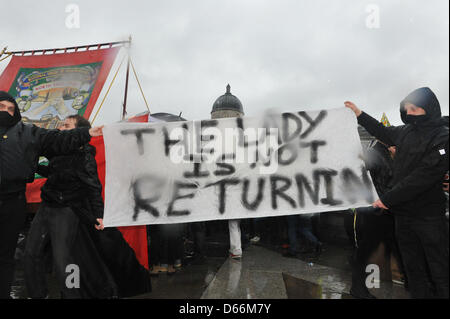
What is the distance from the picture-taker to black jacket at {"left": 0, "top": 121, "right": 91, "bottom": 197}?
8.38 ft

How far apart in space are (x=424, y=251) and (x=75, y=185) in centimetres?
348

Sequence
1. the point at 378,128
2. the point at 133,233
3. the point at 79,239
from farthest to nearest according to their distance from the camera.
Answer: the point at 133,233 < the point at 79,239 < the point at 378,128

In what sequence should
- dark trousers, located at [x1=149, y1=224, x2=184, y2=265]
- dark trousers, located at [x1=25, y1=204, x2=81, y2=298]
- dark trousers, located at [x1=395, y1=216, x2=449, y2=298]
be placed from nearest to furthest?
dark trousers, located at [x1=395, y1=216, x2=449, y2=298] < dark trousers, located at [x1=25, y1=204, x2=81, y2=298] < dark trousers, located at [x1=149, y1=224, x2=184, y2=265]

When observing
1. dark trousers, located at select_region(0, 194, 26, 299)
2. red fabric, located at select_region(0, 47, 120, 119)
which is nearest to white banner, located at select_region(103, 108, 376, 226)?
dark trousers, located at select_region(0, 194, 26, 299)

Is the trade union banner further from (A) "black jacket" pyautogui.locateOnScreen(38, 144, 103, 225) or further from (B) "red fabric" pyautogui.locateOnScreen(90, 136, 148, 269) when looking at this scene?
(A) "black jacket" pyautogui.locateOnScreen(38, 144, 103, 225)

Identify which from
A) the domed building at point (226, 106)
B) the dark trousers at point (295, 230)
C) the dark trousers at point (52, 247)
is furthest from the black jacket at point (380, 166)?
the domed building at point (226, 106)

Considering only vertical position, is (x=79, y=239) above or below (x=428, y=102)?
below

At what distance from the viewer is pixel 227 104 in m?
46.1

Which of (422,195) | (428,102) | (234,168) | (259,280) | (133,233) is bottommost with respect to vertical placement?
(259,280)

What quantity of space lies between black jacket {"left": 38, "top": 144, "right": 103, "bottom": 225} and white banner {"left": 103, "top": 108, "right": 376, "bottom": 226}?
317 millimetres

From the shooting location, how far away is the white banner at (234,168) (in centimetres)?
332

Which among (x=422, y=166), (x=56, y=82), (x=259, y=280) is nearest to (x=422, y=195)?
(x=422, y=166)

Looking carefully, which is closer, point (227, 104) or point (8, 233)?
point (8, 233)

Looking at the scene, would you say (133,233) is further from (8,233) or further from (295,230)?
(295,230)
